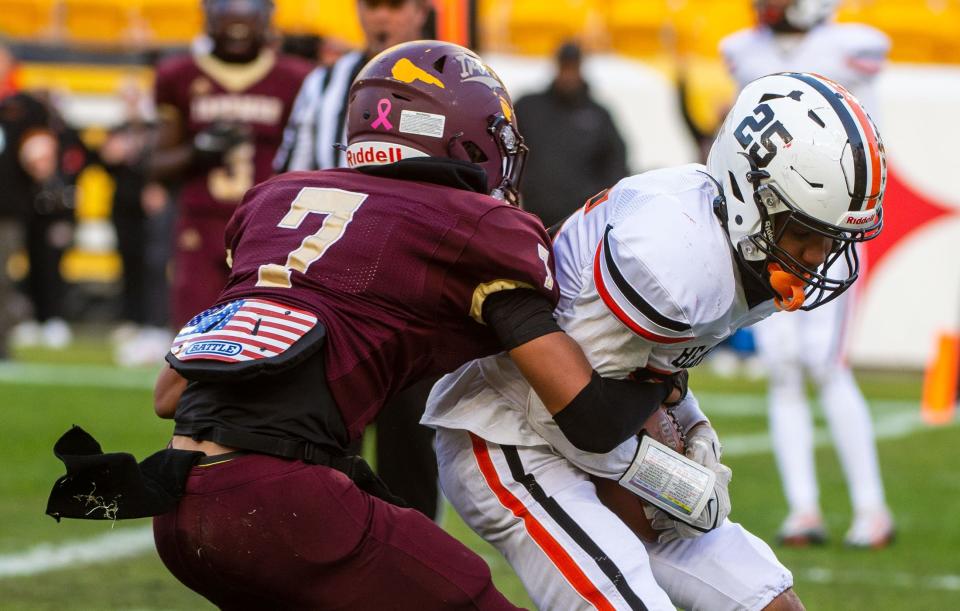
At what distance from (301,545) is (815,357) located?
347 cm

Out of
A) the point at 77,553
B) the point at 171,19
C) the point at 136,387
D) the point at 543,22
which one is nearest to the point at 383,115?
the point at 77,553

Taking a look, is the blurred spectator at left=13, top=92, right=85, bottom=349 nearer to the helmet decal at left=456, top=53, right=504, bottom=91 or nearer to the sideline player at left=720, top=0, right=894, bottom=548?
the sideline player at left=720, top=0, right=894, bottom=548

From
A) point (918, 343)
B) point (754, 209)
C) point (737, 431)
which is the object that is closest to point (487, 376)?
point (754, 209)

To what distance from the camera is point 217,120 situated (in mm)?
6547

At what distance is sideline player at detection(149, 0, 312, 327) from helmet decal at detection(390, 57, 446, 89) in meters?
3.24

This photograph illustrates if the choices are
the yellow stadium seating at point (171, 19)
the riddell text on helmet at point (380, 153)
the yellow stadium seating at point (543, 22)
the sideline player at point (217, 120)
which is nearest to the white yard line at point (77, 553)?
the sideline player at point (217, 120)

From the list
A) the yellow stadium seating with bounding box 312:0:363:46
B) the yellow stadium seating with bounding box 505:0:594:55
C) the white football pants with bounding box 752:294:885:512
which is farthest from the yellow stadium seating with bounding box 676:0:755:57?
the white football pants with bounding box 752:294:885:512

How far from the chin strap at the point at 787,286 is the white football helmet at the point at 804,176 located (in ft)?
0.04

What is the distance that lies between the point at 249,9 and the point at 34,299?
716 cm

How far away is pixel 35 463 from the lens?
276 inches

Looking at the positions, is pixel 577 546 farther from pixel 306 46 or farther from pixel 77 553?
pixel 306 46

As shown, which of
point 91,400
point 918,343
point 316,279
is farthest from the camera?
point 918,343

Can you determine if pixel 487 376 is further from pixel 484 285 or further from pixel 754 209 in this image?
pixel 754 209

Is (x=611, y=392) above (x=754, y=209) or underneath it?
underneath
